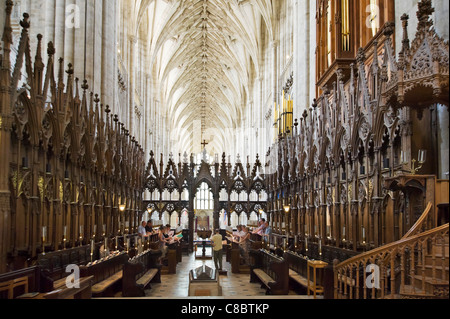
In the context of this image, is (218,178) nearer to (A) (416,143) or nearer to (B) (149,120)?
(B) (149,120)

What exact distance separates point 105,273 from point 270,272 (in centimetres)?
456

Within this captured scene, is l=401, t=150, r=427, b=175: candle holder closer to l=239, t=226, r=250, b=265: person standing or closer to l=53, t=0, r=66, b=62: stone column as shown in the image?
l=239, t=226, r=250, b=265: person standing

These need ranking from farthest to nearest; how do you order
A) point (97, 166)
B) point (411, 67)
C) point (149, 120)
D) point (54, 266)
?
1. point (149, 120)
2. point (97, 166)
3. point (54, 266)
4. point (411, 67)

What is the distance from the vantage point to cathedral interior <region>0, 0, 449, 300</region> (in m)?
7.79

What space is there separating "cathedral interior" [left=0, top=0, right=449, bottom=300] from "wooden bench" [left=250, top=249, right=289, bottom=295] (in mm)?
47

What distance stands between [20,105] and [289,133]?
15432mm

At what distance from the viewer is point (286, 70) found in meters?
29.8

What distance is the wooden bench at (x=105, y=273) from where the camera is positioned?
1079 cm

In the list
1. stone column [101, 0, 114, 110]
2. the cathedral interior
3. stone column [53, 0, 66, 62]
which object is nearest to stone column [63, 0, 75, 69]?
the cathedral interior

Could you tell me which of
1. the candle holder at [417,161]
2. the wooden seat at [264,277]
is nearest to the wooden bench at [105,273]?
the wooden seat at [264,277]

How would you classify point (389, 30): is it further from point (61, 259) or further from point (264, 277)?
point (61, 259)

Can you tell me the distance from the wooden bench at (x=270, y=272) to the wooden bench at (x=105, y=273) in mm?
3760

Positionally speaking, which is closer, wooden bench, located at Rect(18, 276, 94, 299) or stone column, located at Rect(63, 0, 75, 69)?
wooden bench, located at Rect(18, 276, 94, 299)

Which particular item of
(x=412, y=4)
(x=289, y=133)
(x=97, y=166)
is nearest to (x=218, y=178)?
(x=289, y=133)
